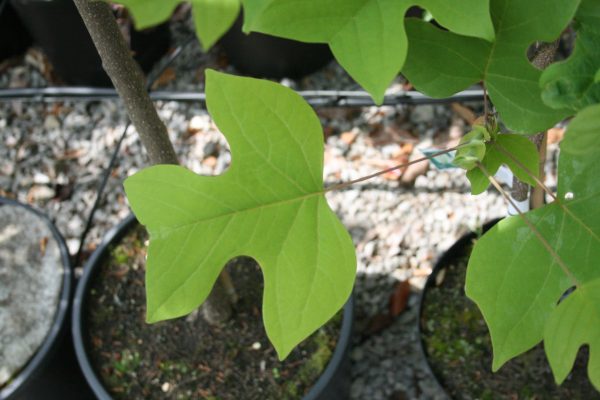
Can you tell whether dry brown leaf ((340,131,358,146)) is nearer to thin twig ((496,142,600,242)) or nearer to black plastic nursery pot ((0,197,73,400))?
black plastic nursery pot ((0,197,73,400))

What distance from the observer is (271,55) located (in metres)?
2.34

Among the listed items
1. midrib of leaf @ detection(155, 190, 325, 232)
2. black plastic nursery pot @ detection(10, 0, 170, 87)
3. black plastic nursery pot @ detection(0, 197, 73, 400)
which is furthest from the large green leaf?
black plastic nursery pot @ detection(10, 0, 170, 87)

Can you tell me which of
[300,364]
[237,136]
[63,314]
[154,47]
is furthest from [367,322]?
[154,47]

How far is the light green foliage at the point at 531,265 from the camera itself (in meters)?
0.80

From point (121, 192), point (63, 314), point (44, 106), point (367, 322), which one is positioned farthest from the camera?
point (44, 106)

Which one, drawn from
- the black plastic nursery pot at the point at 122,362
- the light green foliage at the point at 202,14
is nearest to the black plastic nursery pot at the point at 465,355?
the black plastic nursery pot at the point at 122,362

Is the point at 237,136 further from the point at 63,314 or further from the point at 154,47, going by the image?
the point at 154,47

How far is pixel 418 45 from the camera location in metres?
0.81

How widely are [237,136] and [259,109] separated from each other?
5 cm

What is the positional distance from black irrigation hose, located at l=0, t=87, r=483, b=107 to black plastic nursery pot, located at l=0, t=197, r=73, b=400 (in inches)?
23.3

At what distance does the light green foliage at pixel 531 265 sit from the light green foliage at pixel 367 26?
242mm

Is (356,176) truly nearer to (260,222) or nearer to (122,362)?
(122,362)

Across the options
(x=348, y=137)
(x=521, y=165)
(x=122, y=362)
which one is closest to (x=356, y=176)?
(x=348, y=137)

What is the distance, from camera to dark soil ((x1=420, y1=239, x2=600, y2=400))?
140 cm
